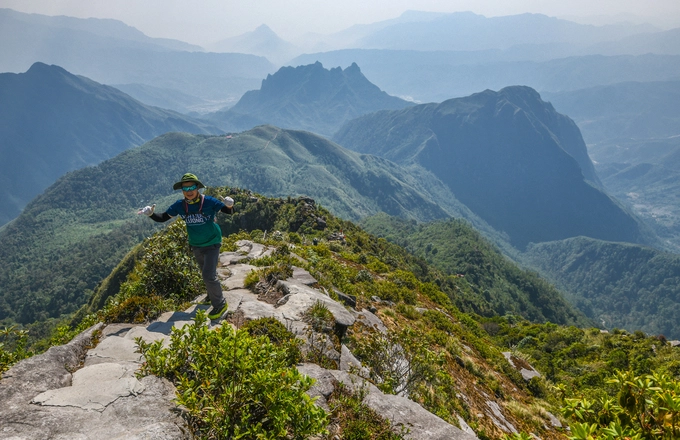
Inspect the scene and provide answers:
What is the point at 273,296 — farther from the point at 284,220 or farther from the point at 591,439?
the point at 284,220

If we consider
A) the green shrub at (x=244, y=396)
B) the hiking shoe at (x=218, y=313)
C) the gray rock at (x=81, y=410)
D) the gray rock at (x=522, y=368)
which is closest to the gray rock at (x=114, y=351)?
the gray rock at (x=81, y=410)

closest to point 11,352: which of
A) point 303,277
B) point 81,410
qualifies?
point 81,410

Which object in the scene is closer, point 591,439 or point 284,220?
point 591,439

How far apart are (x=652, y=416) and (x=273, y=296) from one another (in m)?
9.42

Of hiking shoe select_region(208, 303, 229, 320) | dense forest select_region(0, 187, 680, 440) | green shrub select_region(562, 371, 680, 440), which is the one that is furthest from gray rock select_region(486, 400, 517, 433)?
hiking shoe select_region(208, 303, 229, 320)

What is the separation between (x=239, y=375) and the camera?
4.66 metres

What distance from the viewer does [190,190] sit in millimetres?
8984

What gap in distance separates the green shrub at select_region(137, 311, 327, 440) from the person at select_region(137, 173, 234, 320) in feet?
13.5

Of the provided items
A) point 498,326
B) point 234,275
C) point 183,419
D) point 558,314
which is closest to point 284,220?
point 498,326

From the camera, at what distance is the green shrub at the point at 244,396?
4.25 m

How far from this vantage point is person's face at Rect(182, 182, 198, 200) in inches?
352

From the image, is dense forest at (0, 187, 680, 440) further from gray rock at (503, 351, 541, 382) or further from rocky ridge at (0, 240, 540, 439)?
rocky ridge at (0, 240, 540, 439)

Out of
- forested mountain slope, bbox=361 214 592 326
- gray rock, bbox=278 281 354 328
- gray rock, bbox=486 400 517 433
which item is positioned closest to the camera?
gray rock, bbox=278 281 354 328

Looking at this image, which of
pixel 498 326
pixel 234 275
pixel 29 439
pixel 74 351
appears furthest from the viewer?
pixel 498 326
